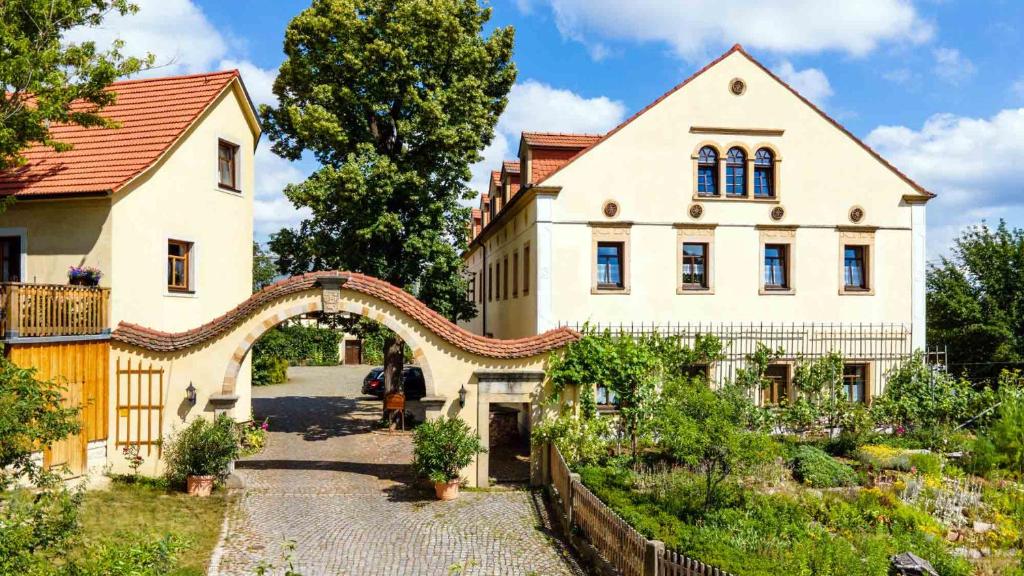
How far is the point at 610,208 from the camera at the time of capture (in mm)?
21500

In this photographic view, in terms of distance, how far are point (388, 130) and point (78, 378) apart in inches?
475

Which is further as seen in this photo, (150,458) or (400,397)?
(400,397)

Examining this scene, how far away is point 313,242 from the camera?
23828 mm

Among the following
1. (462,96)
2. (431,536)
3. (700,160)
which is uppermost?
(462,96)

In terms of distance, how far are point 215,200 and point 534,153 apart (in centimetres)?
969

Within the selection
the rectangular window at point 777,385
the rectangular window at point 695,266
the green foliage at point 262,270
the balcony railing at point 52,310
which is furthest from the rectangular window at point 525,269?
the green foliage at point 262,270

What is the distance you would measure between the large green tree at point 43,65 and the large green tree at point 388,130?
7.02m

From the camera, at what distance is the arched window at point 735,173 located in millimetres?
22203

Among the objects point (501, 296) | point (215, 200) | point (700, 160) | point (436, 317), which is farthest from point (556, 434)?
point (501, 296)

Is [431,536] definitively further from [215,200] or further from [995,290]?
[995,290]

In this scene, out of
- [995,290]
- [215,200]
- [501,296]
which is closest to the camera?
[215,200]

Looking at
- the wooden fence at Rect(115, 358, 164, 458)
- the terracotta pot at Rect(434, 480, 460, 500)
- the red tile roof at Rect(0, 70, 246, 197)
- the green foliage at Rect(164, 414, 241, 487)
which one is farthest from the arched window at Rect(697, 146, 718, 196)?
the wooden fence at Rect(115, 358, 164, 458)

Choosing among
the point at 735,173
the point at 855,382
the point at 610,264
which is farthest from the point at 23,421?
the point at 855,382

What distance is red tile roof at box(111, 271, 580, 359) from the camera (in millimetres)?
16812
